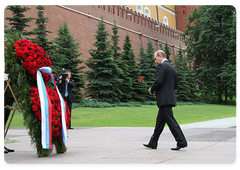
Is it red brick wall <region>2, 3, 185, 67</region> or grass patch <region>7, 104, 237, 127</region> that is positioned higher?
red brick wall <region>2, 3, 185, 67</region>

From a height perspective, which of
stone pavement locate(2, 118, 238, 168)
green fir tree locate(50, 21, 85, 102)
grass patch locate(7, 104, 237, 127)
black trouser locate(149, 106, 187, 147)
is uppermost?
green fir tree locate(50, 21, 85, 102)

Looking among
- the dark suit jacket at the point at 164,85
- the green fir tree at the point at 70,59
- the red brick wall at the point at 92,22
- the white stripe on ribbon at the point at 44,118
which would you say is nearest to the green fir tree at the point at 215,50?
the red brick wall at the point at 92,22

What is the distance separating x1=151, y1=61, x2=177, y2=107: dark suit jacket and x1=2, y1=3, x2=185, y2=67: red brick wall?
20655 millimetres

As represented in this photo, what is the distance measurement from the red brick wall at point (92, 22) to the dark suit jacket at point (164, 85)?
20655 mm

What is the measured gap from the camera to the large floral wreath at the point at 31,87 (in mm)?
5676

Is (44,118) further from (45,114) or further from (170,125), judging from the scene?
(170,125)

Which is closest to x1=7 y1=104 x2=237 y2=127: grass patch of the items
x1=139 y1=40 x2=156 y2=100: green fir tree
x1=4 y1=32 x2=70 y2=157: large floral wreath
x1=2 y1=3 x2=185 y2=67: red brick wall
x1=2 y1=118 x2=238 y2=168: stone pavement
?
x1=2 y1=118 x2=238 y2=168: stone pavement

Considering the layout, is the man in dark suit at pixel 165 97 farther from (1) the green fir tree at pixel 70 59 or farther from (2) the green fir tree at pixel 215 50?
(2) the green fir tree at pixel 215 50

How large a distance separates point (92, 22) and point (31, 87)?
3018 centimetres

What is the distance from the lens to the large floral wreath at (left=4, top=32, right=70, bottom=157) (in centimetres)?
568

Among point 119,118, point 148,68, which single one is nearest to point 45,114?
point 119,118

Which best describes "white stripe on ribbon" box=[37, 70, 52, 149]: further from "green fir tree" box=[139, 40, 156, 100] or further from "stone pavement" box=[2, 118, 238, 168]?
"green fir tree" box=[139, 40, 156, 100]

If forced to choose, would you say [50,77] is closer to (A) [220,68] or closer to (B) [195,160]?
(B) [195,160]

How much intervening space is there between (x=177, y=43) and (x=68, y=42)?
102 feet
